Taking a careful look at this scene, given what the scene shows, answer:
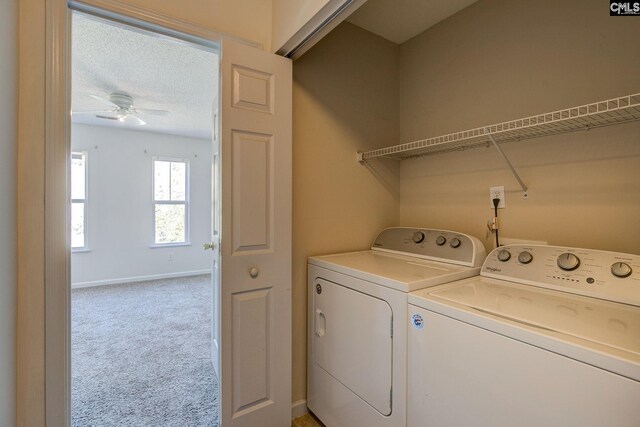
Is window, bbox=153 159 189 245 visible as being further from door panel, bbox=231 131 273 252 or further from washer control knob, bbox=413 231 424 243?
washer control knob, bbox=413 231 424 243

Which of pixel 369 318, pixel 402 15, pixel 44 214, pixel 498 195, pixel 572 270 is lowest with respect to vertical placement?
pixel 369 318

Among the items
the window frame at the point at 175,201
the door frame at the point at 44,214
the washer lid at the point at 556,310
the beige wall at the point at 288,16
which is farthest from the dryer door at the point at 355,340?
A: the window frame at the point at 175,201

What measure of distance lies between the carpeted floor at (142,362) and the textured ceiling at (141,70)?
6.75 feet

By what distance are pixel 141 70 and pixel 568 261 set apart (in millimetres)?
3350

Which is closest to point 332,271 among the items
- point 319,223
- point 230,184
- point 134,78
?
point 319,223

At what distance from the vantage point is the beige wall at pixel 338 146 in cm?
172

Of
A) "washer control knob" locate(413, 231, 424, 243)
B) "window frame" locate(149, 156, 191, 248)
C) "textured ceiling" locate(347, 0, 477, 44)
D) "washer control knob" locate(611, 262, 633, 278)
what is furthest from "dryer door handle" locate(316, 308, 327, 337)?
"window frame" locate(149, 156, 191, 248)

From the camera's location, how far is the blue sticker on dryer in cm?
106

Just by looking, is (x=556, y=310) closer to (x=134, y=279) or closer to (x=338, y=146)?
(x=338, y=146)

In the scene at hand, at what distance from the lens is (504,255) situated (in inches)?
53.2

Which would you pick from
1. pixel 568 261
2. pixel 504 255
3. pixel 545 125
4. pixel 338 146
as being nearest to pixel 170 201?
pixel 338 146

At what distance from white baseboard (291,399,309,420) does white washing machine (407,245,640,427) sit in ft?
2.75

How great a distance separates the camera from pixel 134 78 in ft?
9.08

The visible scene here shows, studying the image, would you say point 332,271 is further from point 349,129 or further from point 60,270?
point 60,270
